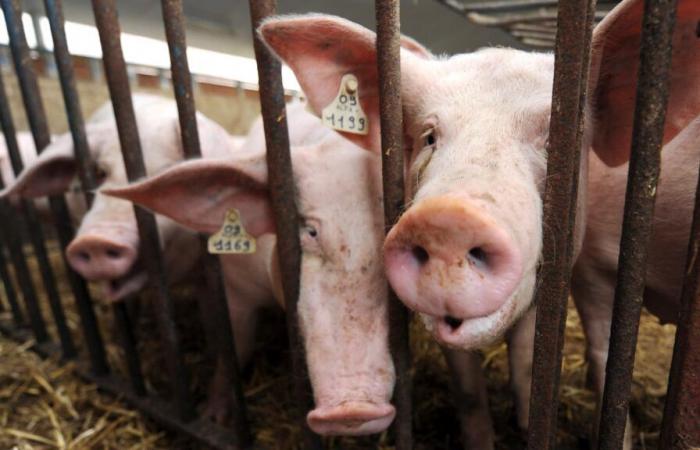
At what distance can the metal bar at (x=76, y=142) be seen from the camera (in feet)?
6.98

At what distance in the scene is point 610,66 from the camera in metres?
1.37

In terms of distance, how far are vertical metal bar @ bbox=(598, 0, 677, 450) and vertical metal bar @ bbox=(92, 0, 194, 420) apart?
1699mm

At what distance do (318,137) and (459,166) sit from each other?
123 centimetres

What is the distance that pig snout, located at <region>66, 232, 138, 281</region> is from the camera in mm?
2205

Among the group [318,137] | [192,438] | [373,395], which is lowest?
[192,438]

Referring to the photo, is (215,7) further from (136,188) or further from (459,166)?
(459,166)

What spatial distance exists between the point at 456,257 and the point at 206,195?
3.92 feet

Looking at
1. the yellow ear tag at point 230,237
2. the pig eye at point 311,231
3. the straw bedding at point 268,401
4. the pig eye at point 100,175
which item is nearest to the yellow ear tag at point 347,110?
the pig eye at point 311,231

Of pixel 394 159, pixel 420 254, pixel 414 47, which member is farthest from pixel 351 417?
pixel 414 47

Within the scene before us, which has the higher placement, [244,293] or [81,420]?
[244,293]

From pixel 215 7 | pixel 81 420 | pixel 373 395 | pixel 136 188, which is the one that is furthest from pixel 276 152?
pixel 215 7

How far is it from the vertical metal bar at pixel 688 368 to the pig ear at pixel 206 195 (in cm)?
127

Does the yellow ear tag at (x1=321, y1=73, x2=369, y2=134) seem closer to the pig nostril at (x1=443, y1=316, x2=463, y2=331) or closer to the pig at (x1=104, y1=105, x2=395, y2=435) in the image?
the pig at (x1=104, y1=105, x2=395, y2=435)

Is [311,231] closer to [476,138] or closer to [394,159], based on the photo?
[394,159]
